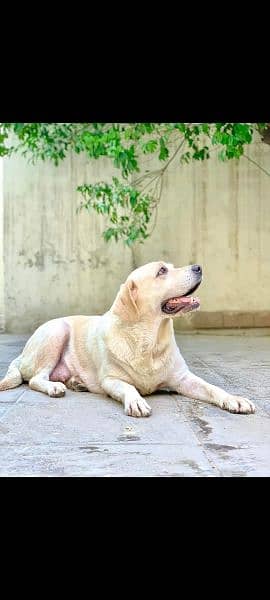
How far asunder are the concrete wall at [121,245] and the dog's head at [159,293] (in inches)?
188

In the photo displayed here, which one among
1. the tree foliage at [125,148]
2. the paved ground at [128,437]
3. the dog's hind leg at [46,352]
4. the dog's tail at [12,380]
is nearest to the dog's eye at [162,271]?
the paved ground at [128,437]

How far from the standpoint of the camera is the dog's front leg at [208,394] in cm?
Result: 338

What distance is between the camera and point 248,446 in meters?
2.70

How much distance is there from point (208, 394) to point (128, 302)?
729 millimetres

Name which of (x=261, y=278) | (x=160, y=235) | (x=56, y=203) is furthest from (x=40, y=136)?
(x=261, y=278)

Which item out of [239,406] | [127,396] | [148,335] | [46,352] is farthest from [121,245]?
[239,406]

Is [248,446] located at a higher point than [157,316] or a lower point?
lower

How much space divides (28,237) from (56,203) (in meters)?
0.61

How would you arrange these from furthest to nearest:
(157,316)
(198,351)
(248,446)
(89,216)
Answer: (89,216) < (198,351) < (157,316) < (248,446)

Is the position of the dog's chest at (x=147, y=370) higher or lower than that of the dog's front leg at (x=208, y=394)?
higher

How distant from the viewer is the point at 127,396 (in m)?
3.43

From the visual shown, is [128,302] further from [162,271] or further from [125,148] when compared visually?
[125,148]

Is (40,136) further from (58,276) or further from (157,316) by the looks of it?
(157,316)

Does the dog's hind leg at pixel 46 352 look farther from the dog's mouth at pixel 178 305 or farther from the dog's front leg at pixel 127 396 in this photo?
the dog's mouth at pixel 178 305
